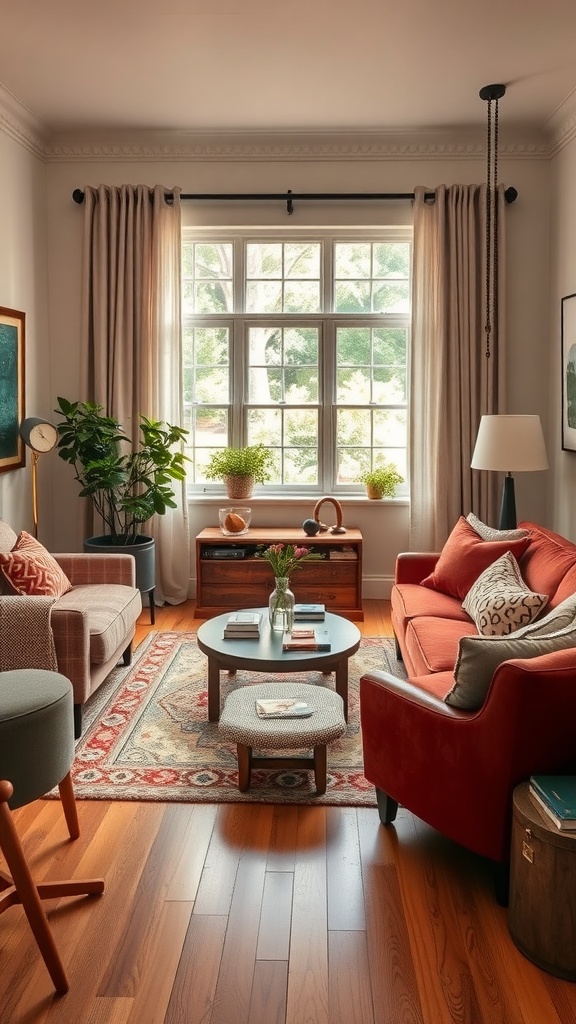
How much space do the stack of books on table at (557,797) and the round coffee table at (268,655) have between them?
1.33 metres

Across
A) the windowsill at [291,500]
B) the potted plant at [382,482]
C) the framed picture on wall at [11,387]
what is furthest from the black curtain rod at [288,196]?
the windowsill at [291,500]

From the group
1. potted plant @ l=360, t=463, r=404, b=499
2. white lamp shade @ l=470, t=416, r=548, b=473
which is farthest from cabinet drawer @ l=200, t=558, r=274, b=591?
white lamp shade @ l=470, t=416, r=548, b=473

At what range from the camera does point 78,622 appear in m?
3.51

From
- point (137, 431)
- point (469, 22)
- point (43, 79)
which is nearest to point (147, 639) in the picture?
point (137, 431)

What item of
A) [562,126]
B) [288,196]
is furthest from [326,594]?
[562,126]

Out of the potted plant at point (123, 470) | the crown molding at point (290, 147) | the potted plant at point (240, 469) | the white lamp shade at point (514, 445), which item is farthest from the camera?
the potted plant at point (240, 469)

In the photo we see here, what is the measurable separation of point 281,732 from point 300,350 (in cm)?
361

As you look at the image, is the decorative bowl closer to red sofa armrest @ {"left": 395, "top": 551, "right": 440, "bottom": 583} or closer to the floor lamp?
red sofa armrest @ {"left": 395, "top": 551, "right": 440, "bottom": 583}

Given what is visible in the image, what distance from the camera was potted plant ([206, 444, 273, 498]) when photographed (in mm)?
5863

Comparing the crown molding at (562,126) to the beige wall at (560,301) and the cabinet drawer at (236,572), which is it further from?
the cabinet drawer at (236,572)

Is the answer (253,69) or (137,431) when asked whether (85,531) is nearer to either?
(137,431)

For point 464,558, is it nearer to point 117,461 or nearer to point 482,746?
point 482,746

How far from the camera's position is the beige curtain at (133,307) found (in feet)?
18.7

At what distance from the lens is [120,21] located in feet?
13.0
